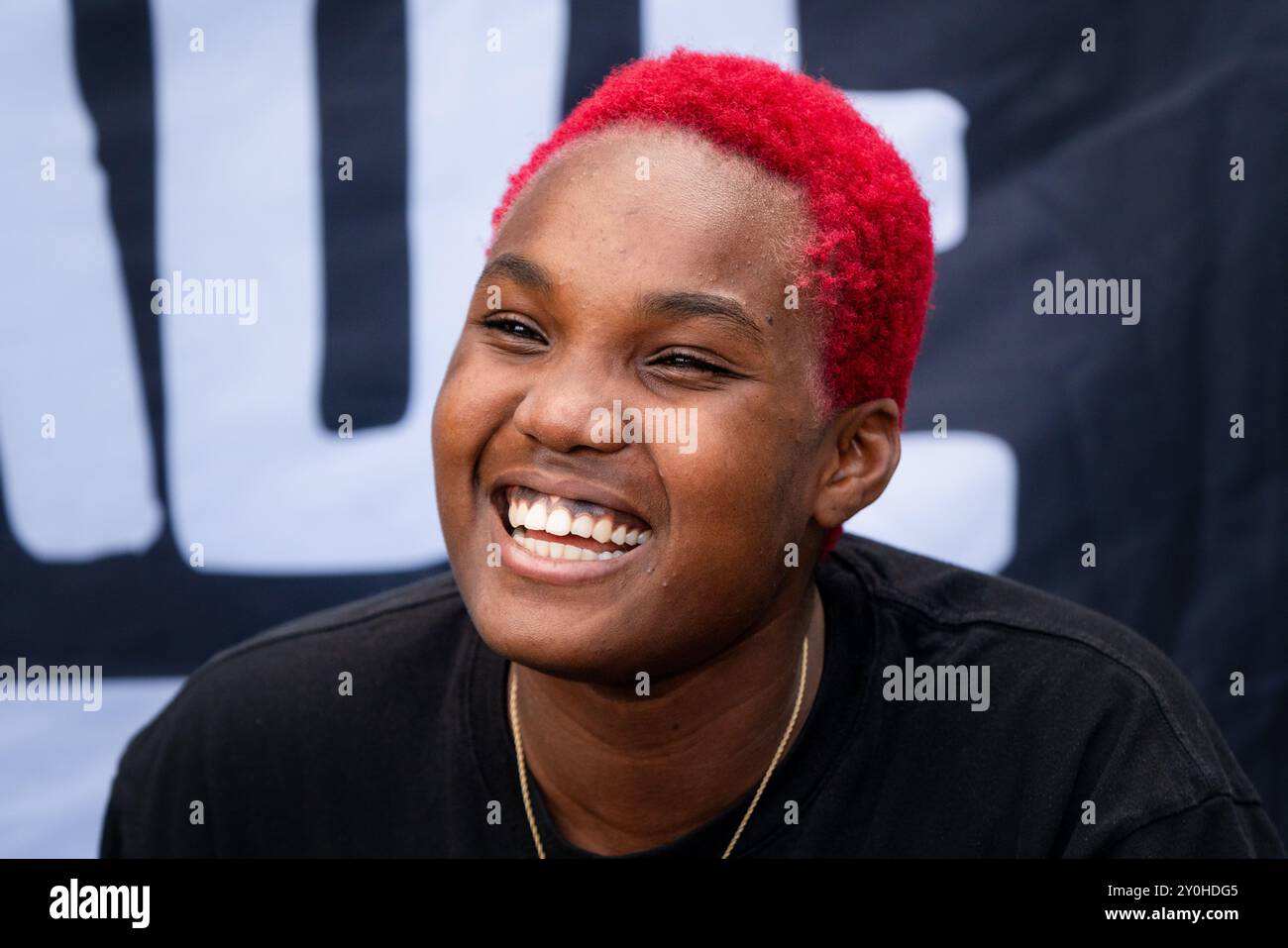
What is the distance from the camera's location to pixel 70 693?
8.55 ft

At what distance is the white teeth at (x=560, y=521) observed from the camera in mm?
1611

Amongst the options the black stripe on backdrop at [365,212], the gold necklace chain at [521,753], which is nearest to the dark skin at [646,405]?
the gold necklace chain at [521,753]

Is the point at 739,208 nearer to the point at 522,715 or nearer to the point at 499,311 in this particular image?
the point at 499,311

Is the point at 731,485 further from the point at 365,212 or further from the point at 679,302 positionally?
the point at 365,212

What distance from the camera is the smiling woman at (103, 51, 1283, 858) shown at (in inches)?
63.5

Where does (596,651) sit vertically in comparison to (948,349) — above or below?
below

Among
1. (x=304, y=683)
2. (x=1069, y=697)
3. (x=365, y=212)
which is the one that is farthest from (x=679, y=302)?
(x=365, y=212)

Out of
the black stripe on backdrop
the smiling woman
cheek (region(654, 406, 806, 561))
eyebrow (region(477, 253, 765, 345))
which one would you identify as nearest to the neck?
the smiling woman

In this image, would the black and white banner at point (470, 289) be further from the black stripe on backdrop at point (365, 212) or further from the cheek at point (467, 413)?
Result: the cheek at point (467, 413)

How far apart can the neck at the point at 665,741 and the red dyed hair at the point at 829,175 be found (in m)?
0.37

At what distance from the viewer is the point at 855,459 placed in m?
1.84

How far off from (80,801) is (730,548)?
160 centimetres
